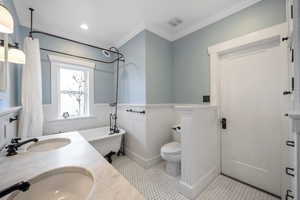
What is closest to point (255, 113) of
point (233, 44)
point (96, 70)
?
point (233, 44)

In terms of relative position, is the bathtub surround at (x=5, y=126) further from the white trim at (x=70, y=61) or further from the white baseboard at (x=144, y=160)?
the white baseboard at (x=144, y=160)

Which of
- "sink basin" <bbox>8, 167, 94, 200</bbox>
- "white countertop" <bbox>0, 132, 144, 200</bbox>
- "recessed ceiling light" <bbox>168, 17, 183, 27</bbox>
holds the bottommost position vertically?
"sink basin" <bbox>8, 167, 94, 200</bbox>

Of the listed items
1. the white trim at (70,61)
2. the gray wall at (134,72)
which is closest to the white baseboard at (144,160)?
the gray wall at (134,72)

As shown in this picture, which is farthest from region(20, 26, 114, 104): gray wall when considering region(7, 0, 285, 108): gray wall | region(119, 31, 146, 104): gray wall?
region(119, 31, 146, 104): gray wall

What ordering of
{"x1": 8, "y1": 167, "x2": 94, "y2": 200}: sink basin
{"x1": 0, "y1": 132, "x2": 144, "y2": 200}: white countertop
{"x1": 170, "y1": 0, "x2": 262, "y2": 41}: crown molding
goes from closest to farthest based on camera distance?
{"x1": 0, "y1": 132, "x2": 144, "y2": 200}: white countertop, {"x1": 8, "y1": 167, "x2": 94, "y2": 200}: sink basin, {"x1": 170, "y1": 0, "x2": 262, "y2": 41}: crown molding

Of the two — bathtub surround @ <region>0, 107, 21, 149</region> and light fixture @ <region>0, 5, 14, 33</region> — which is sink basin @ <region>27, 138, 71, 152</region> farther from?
light fixture @ <region>0, 5, 14, 33</region>

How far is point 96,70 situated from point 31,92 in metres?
1.34

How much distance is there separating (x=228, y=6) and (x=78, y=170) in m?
2.65

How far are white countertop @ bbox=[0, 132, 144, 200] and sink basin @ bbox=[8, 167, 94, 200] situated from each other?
31 mm

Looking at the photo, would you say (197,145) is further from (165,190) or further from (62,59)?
(62,59)

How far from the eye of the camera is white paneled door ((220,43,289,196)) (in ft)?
5.17

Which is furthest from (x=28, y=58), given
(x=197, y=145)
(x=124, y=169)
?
(x=197, y=145)

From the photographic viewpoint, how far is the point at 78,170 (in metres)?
0.72

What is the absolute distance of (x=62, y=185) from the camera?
2.35ft
